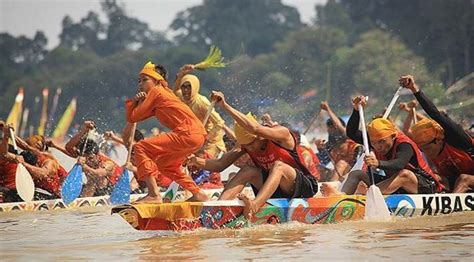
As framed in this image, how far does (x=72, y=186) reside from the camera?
46.7 ft

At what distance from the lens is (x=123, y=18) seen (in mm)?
93250

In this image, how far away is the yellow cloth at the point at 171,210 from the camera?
1004 centimetres

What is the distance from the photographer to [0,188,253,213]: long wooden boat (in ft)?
45.5

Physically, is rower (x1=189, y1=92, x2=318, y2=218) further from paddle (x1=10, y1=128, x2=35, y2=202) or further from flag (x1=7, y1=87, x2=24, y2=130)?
flag (x1=7, y1=87, x2=24, y2=130)

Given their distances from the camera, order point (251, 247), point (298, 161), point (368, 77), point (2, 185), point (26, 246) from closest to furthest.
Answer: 1. point (251, 247)
2. point (26, 246)
3. point (298, 161)
4. point (2, 185)
5. point (368, 77)

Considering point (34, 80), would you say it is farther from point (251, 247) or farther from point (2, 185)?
point (251, 247)

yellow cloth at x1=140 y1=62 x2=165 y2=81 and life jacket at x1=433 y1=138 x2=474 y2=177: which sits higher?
yellow cloth at x1=140 y1=62 x2=165 y2=81

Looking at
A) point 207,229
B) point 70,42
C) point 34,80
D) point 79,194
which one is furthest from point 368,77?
point 207,229

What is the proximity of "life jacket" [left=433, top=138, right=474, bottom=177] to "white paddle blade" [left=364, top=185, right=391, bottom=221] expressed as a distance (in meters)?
1.25

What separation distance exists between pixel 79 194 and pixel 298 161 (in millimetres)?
4516

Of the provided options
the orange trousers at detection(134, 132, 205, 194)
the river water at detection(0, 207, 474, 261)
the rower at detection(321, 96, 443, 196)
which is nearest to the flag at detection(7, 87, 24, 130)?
the orange trousers at detection(134, 132, 205, 194)

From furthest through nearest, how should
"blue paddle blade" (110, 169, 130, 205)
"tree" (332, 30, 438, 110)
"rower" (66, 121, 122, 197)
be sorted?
"tree" (332, 30, 438, 110)
"rower" (66, 121, 122, 197)
"blue paddle blade" (110, 169, 130, 205)

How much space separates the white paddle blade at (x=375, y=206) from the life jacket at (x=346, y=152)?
14.8 ft

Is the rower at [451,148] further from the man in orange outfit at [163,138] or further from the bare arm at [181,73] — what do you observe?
the bare arm at [181,73]
